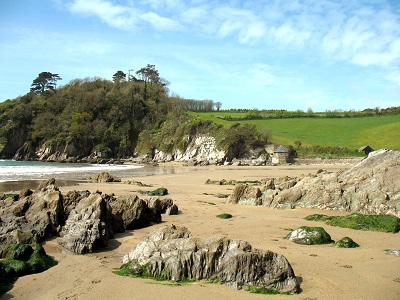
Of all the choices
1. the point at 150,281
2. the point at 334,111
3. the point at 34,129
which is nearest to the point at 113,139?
the point at 34,129

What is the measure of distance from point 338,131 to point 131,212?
80265 millimetres

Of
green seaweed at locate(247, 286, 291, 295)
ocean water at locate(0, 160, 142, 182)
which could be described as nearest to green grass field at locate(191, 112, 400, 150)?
ocean water at locate(0, 160, 142, 182)

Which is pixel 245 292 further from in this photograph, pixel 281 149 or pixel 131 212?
pixel 281 149

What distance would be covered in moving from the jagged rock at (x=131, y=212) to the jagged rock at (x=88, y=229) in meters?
0.97

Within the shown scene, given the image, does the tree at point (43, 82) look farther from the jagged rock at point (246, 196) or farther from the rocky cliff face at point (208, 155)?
the jagged rock at point (246, 196)

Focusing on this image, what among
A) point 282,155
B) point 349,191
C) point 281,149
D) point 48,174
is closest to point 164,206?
point 349,191

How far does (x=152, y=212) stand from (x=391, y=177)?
933 centimetres

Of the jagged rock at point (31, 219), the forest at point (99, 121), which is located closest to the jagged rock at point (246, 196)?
the jagged rock at point (31, 219)

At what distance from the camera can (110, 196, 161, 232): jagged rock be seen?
11680 mm

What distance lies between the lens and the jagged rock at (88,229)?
29.9 ft

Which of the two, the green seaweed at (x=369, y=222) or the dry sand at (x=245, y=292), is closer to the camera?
the dry sand at (x=245, y=292)

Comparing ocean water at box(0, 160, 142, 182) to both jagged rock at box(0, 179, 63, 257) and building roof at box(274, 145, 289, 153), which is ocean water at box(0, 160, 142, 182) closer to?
jagged rock at box(0, 179, 63, 257)

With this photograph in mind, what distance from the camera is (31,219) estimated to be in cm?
1097

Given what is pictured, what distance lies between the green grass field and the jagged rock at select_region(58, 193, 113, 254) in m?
62.0
